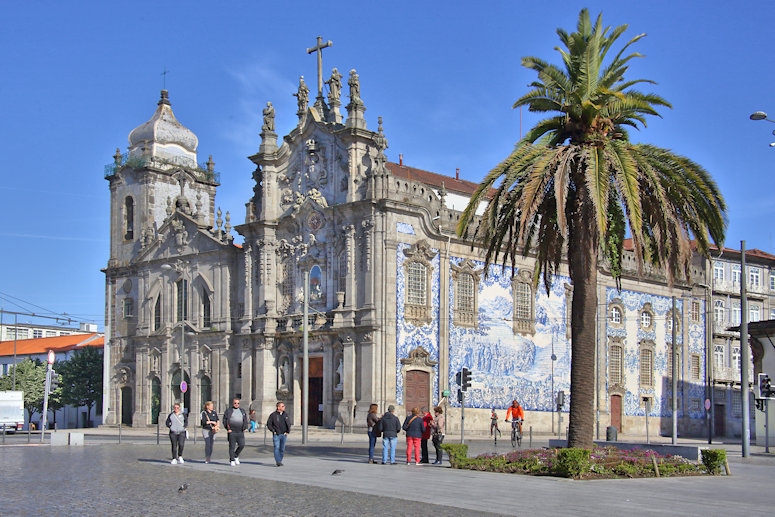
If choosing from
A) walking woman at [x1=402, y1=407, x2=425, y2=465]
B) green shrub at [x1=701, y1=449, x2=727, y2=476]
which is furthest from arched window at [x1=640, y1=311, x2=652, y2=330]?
green shrub at [x1=701, y1=449, x2=727, y2=476]

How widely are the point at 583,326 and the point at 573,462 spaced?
3.89 m

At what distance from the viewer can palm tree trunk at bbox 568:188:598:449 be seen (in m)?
23.5

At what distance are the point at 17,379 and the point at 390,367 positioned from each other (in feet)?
127

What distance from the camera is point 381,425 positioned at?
1015 inches

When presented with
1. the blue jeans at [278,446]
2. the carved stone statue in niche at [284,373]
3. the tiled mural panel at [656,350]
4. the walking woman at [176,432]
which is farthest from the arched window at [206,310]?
the blue jeans at [278,446]

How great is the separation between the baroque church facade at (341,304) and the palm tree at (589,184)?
18.7 m

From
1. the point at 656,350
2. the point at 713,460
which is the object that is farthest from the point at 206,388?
the point at 713,460

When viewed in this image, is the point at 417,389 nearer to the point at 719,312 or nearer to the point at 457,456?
the point at 457,456

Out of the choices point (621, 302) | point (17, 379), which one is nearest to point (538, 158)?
point (621, 302)

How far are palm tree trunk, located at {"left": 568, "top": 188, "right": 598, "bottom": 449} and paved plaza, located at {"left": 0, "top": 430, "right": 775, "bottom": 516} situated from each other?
7.94ft

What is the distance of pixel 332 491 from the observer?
719 inches

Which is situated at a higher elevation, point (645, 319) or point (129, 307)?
point (129, 307)

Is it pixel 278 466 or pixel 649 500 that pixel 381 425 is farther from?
pixel 649 500

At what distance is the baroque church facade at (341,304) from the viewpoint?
48.2 metres
